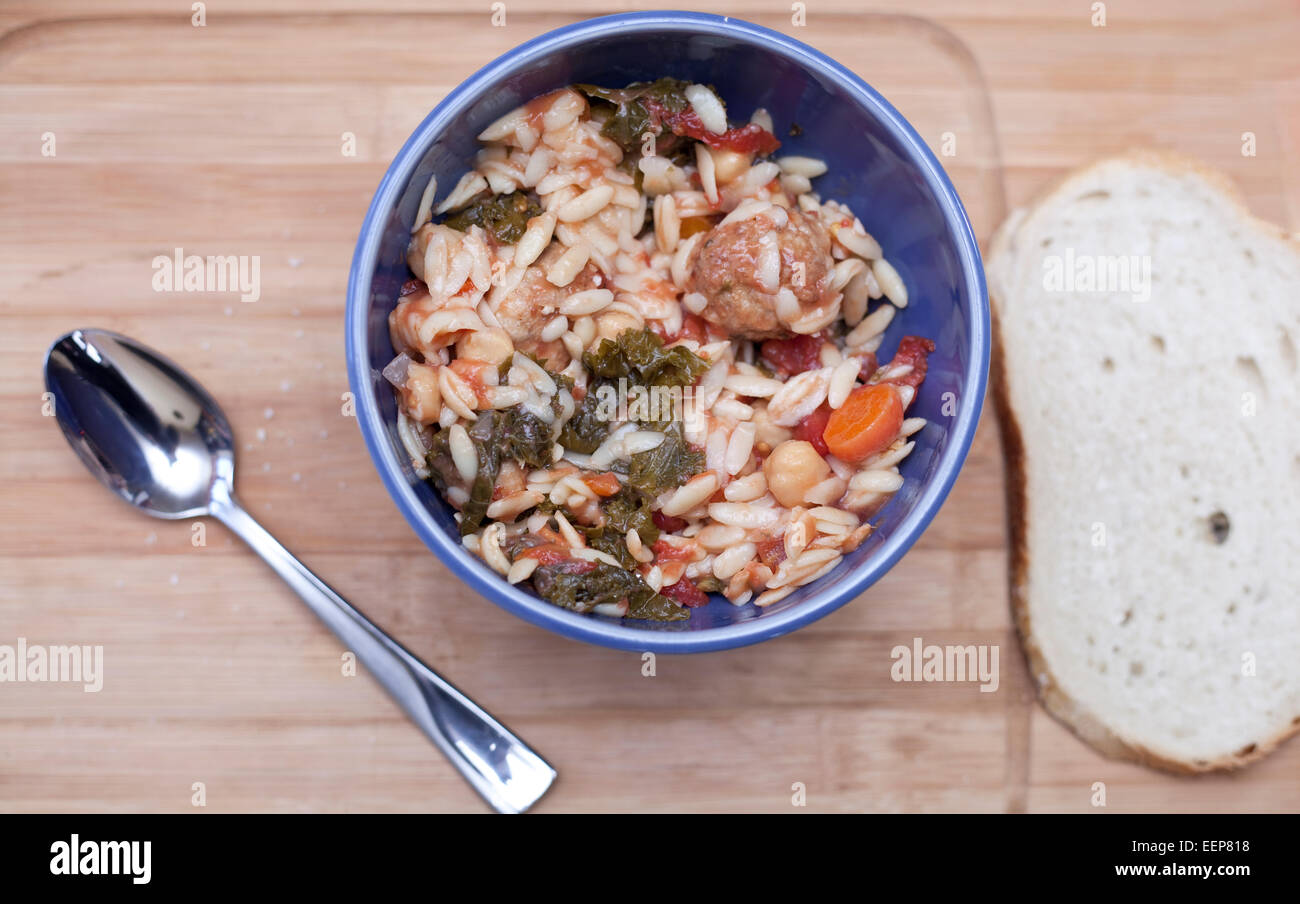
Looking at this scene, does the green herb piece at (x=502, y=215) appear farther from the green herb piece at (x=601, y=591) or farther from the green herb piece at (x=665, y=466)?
the green herb piece at (x=601, y=591)

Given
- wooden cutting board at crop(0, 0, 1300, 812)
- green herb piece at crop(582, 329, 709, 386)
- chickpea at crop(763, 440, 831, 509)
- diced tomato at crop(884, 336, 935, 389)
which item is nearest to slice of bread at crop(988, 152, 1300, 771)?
wooden cutting board at crop(0, 0, 1300, 812)

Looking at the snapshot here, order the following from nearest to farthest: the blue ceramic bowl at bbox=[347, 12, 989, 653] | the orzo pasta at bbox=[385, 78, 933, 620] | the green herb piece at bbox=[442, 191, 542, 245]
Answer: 1. the blue ceramic bowl at bbox=[347, 12, 989, 653]
2. the orzo pasta at bbox=[385, 78, 933, 620]
3. the green herb piece at bbox=[442, 191, 542, 245]

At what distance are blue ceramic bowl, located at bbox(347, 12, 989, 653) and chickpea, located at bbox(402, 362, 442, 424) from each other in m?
0.06

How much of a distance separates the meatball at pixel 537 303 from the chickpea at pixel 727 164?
387 millimetres

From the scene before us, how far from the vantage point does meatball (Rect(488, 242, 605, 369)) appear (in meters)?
2.08

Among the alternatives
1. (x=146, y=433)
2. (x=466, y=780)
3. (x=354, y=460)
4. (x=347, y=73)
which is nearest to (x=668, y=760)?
(x=466, y=780)

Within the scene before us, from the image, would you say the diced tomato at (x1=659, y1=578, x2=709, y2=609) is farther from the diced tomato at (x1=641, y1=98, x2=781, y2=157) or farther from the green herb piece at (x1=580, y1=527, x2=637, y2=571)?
the diced tomato at (x1=641, y1=98, x2=781, y2=157)

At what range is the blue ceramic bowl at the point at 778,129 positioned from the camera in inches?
76.4

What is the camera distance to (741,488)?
213 cm

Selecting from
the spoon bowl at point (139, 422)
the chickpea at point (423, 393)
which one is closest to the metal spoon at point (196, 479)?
the spoon bowl at point (139, 422)

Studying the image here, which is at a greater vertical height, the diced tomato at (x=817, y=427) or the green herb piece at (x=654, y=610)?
the diced tomato at (x=817, y=427)

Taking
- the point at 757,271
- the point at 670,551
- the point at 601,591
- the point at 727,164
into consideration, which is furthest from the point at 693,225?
the point at 601,591

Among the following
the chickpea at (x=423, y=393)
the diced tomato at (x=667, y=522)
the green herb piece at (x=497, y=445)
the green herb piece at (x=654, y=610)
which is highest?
the chickpea at (x=423, y=393)

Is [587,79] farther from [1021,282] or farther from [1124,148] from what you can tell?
[1124,148]
